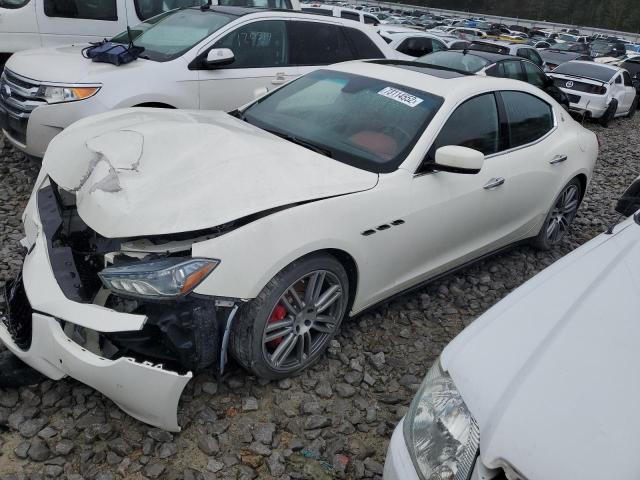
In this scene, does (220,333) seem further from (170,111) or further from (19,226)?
(19,226)

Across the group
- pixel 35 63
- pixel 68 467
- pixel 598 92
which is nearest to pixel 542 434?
pixel 68 467

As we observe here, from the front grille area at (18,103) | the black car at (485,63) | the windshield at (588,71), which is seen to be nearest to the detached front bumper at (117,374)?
the front grille area at (18,103)

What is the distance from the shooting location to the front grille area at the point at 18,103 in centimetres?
444

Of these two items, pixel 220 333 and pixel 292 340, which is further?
pixel 292 340

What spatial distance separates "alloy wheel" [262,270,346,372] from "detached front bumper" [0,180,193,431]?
541mm

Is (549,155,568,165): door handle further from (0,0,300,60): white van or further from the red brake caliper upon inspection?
(0,0,300,60): white van

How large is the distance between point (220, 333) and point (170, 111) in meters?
1.80

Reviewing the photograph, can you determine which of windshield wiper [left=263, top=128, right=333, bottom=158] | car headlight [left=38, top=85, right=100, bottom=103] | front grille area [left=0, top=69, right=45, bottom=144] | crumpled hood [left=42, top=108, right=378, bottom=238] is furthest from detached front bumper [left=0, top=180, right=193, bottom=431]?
front grille area [left=0, top=69, right=45, bottom=144]

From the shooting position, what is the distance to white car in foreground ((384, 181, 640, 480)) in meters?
1.32

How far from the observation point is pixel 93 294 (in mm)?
2404

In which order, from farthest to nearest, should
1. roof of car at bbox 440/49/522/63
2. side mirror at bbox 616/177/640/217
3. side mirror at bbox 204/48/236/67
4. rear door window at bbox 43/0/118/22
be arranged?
roof of car at bbox 440/49/522/63 → rear door window at bbox 43/0/118/22 → side mirror at bbox 204/48/236/67 → side mirror at bbox 616/177/640/217

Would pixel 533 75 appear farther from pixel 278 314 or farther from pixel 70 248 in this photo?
pixel 70 248

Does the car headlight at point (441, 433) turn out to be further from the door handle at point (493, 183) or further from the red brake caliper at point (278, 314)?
the door handle at point (493, 183)

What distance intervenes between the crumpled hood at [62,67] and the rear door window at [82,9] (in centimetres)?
154
